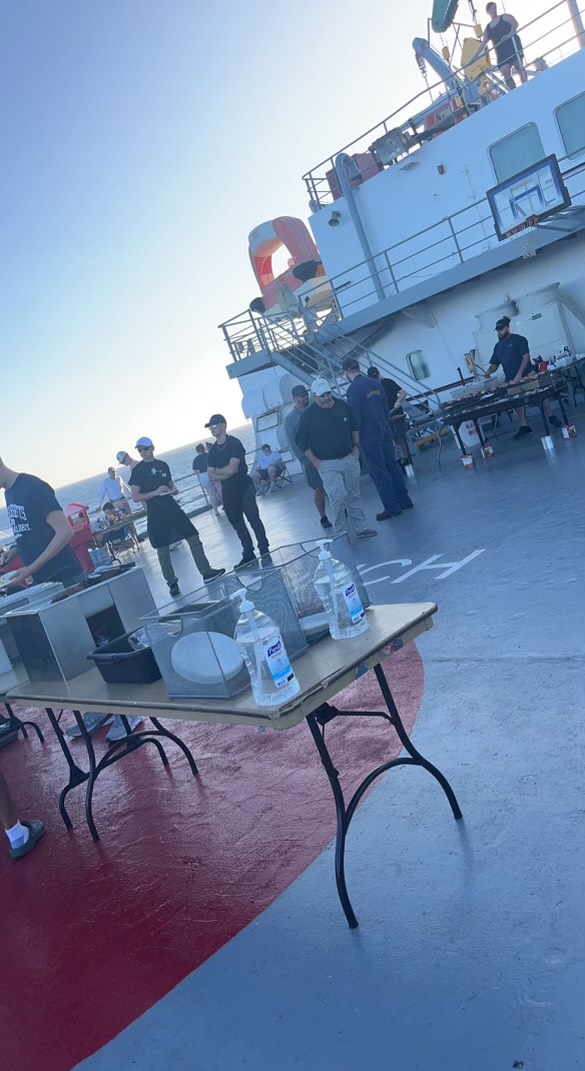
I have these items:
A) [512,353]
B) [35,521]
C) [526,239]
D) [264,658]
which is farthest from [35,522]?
[526,239]

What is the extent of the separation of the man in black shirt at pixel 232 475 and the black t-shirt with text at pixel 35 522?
4.37m

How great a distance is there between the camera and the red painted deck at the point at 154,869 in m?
3.09

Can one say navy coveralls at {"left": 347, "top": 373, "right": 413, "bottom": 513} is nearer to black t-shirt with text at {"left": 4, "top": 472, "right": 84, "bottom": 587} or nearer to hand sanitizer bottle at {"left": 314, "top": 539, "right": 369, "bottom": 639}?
black t-shirt with text at {"left": 4, "top": 472, "right": 84, "bottom": 587}

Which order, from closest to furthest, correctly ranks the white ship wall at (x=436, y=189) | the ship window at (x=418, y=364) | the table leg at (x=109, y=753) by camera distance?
the table leg at (x=109, y=753)
the white ship wall at (x=436, y=189)
the ship window at (x=418, y=364)

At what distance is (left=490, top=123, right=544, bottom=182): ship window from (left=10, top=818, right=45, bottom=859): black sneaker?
47.4 ft

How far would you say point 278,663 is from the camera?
8.95 ft

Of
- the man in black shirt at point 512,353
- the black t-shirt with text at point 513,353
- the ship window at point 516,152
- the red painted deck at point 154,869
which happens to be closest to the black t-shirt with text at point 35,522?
the red painted deck at point 154,869

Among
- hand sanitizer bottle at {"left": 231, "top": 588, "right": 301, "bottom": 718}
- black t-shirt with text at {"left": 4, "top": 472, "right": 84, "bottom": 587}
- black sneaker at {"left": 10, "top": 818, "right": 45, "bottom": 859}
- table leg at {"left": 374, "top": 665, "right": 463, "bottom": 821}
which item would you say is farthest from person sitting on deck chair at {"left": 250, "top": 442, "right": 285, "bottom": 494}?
hand sanitizer bottle at {"left": 231, "top": 588, "right": 301, "bottom": 718}

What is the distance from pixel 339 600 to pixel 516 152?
1530cm

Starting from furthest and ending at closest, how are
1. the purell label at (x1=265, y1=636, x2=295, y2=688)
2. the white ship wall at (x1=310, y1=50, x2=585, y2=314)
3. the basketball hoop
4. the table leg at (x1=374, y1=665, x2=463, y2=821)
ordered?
the white ship wall at (x1=310, y1=50, x2=585, y2=314) < the basketball hoop < the table leg at (x1=374, y1=665, x2=463, y2=821) < the purell label at (x1=265, y1=636, x2=295, y2=688)

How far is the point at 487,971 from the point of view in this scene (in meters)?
2.48

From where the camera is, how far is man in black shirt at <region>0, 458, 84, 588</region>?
16.6 ft

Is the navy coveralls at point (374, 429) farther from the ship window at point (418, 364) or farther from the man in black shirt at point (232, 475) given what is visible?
the ship window at point (418, 364)

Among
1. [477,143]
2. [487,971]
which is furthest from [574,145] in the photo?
[487,971]
